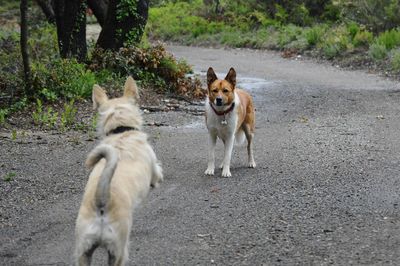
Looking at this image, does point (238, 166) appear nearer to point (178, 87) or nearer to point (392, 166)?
point (392, 166)

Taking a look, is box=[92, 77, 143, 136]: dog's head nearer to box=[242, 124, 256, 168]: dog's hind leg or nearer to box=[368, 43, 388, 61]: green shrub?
box=[242, 124, 256, 168]: dog's hind leg

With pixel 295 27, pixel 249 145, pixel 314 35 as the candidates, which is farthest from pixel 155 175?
pixel 295 27

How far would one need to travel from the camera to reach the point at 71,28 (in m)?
16.7

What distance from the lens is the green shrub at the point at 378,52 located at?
2078cm

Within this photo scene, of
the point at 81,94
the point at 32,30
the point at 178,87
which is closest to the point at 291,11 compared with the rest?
the point at 32,30

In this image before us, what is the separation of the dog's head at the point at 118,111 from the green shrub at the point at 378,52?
1579cm

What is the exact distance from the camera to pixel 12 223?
6.93 m

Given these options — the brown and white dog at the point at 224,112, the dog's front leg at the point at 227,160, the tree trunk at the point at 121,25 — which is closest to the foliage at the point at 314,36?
the tree trunk at the point at 121,25

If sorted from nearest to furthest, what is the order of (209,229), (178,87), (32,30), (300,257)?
(300,257) < (209,229) < (178,87) < (32,30)

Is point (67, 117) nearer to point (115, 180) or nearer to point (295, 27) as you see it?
point (115, 180)

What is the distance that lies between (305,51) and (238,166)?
16.2m

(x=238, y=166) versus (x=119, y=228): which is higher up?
(x=119, y=228)

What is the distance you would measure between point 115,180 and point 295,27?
23.2 metres

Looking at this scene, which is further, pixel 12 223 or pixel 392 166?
pixel 392 166
